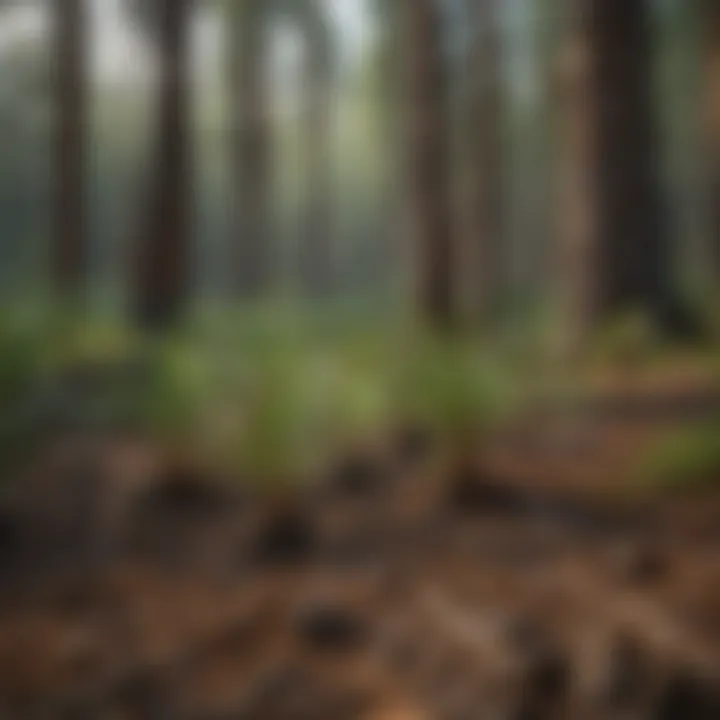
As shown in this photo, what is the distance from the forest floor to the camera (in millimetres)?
919

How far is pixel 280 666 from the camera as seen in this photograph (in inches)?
39.3

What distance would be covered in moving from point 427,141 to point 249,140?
240mm

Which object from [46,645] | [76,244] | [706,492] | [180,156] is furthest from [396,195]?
[46,645]

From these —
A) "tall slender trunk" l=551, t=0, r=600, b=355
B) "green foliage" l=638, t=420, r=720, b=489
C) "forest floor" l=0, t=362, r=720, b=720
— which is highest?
"tall slender trunk" l=551, t=0, r=600, b=355

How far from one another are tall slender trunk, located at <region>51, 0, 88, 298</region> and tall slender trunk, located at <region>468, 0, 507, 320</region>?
0.52m

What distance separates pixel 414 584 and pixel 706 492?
0.35 m

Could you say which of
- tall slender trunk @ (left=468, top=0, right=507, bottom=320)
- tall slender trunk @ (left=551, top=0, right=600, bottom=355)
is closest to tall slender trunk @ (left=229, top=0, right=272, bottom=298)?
tall slender trunk @ (left=468, top=0, right=507, bottom=320)

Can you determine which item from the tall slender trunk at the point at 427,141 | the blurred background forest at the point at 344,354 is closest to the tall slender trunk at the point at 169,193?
the blurred background forest at the point at 344,354

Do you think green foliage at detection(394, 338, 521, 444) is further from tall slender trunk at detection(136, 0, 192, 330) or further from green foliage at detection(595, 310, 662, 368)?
tall slender trunk at detection(136, 0, 192, 330)

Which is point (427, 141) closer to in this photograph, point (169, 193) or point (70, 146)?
point (169, 193)

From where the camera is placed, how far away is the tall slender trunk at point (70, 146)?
112cm

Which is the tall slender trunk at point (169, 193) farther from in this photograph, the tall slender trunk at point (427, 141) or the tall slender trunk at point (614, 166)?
the tall slender trunk at point (614, 166)

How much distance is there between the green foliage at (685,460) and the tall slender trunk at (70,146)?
2.39 ft

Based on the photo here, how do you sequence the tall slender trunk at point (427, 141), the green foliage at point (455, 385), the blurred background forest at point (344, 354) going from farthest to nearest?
the tall slender trunk at point (427, 141) < the green foliage at point (455, 385) < the blurred background forest at point (344, 354)
